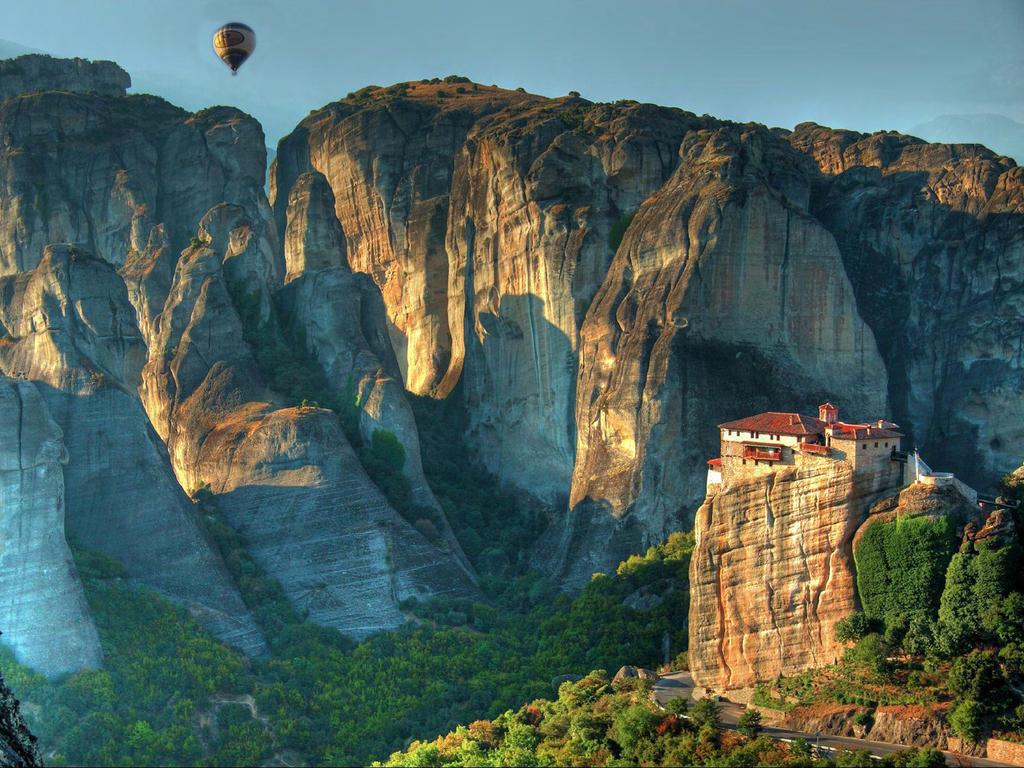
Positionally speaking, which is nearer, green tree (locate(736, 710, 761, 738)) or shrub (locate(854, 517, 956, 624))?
green tree (locate(736, 710, 761, 738))

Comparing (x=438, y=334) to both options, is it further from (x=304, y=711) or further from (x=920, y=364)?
(x=304, y=711)

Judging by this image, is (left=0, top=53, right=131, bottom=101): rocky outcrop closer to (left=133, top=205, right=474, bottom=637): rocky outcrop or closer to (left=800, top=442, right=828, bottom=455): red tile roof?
(left=133, top=205, right=474, bottom=637): rocky outcrop

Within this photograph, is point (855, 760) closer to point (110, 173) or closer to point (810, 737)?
point (810, 737)

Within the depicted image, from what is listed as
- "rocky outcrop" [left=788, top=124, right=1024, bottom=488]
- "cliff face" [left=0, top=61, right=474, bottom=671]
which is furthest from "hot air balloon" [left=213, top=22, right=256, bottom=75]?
"rocky outcrop" [left=788, top=124, right=1024, bottom=488]

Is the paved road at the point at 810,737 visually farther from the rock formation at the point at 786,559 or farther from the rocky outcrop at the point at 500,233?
the rocky outcrop at the point at 500,233

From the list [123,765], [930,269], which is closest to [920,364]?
[930,269]

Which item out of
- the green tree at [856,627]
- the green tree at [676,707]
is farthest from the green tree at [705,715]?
the green tree at [856,627]
